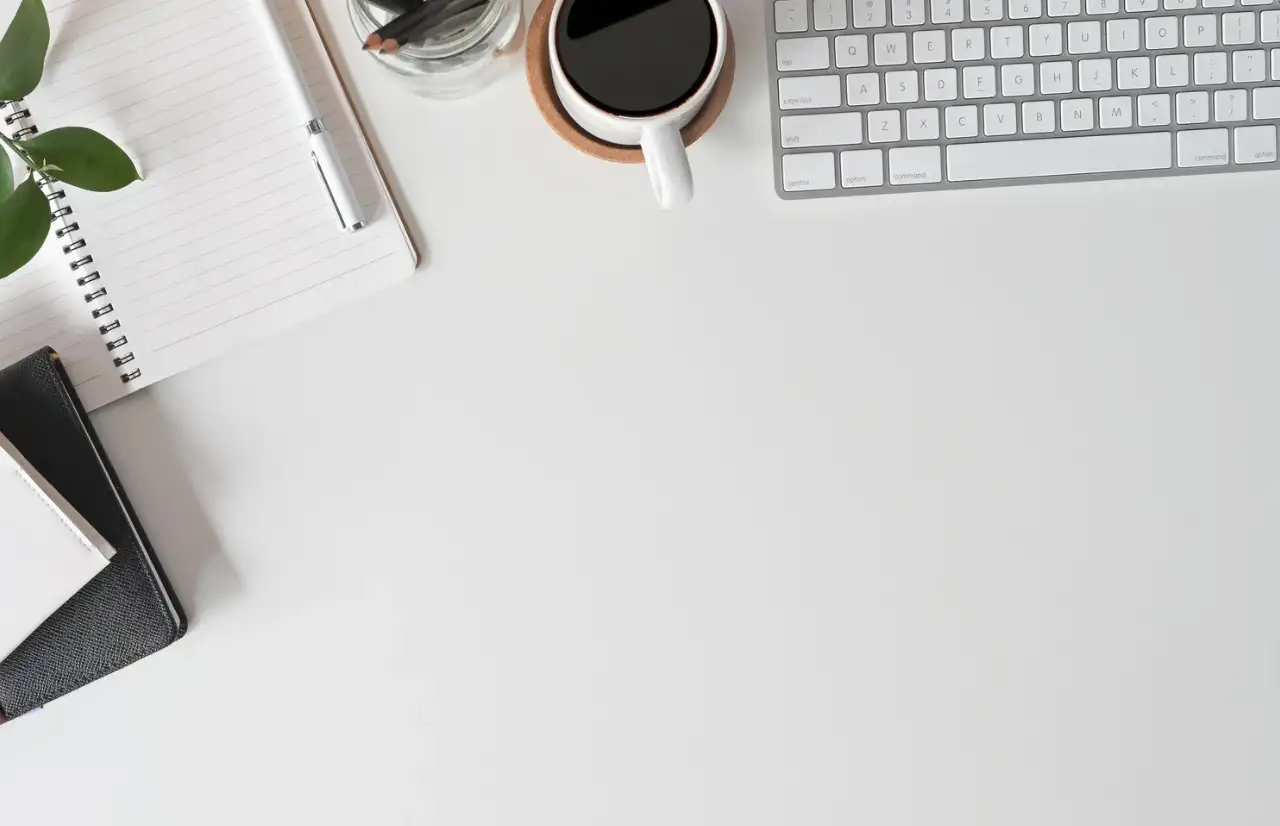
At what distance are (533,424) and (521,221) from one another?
0.12 meters

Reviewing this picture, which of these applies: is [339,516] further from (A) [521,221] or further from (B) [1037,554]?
(B) [1037,554]

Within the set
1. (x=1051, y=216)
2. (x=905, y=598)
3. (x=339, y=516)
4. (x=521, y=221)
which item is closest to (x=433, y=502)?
(x=339, y=516)

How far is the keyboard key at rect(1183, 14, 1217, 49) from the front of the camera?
54cm

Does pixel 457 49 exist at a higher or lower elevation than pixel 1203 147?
higher

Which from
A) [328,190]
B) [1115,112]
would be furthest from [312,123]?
[1115,112]

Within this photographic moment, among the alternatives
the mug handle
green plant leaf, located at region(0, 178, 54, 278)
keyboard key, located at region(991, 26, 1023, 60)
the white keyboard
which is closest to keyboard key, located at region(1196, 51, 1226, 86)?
the white keyboard

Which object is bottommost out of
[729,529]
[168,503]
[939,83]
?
[729,529]

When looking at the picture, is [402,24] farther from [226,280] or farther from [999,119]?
[999,119]

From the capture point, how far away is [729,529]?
59 centimetres

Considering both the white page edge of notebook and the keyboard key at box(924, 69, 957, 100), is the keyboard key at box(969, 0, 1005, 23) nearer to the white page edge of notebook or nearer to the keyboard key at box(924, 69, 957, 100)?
the keyboard key at box(924, 69, 957, 100)

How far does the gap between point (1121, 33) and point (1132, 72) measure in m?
0.02

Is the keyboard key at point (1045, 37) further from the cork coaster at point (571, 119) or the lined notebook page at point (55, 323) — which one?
the lined notebook page at point (55, 323)

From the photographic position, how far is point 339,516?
1.91ft

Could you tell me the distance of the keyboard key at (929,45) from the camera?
1.77ft
